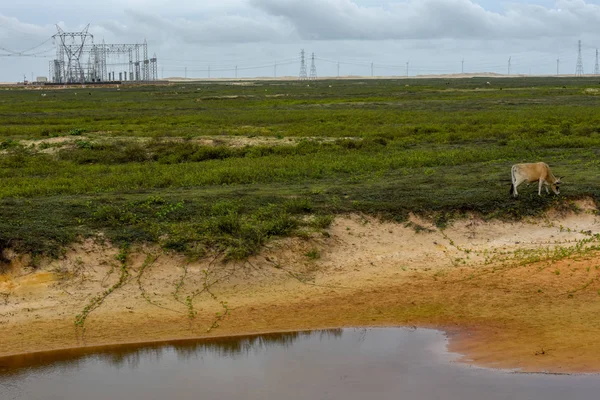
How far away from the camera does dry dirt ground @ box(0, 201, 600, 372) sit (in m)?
10.9

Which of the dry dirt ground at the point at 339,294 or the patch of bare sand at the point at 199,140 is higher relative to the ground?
the patch of bare sand at the point at 199,140

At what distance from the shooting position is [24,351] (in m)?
10.5

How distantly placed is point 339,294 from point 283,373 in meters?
2.87

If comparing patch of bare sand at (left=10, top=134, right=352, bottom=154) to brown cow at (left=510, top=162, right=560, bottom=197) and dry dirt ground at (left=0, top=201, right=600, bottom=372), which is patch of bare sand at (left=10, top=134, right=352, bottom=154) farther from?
dry dirt ground at (left=0, top=201, right=600, bottom=372)

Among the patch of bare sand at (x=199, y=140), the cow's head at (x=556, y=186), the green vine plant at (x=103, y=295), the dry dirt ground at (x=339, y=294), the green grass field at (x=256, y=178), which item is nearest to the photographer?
the dry dirt ground at (x=339, y=294)

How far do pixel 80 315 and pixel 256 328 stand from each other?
2.74 meters

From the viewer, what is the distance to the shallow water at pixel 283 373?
9219 millimetres

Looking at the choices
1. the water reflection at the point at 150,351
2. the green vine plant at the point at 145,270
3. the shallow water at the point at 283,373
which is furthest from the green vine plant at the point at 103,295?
the shallow water at the point at 283,373

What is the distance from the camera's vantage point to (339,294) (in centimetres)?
1253

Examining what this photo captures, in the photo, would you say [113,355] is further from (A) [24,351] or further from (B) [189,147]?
(B) [189,147]

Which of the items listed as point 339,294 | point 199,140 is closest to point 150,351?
point 339,294

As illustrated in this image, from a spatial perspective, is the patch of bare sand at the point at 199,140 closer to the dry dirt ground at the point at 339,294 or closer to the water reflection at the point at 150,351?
the dry dirt ground at the point at 339,294

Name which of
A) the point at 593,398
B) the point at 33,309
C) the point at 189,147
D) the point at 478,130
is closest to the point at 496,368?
the point at 593,398

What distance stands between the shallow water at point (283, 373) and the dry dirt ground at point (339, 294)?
352mm
